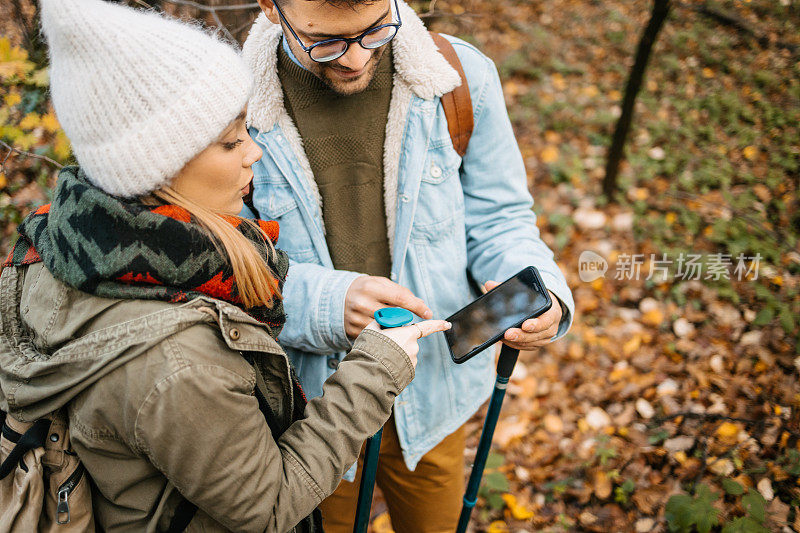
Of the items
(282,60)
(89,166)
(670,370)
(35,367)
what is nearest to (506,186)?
(282,60)

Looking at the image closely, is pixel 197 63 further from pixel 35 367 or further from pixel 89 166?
pixel 35 367

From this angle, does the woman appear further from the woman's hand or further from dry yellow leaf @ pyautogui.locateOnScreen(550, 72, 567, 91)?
→ dry yellow leaf @ pyautogui.locateOnScreen(550, 72, 567, 91)

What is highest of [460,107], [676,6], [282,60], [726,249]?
[282,60]

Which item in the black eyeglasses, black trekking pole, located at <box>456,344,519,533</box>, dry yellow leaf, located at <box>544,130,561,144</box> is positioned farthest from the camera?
dry yellow leaf, located at <box>544,130,561,144</box>

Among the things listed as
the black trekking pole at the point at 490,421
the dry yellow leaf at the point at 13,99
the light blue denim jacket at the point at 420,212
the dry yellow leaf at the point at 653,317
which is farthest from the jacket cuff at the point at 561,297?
the dry yellow leaf at the point at 13,99

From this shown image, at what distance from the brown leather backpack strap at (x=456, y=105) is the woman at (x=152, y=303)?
80cm

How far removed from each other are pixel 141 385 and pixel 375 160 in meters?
1.19

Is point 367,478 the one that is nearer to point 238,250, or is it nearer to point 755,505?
point 238,250

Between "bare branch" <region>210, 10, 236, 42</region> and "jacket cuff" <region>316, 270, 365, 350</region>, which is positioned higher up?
"bare branch" <region>210, 10, 236, 42</region>

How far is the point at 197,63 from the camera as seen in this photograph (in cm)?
137

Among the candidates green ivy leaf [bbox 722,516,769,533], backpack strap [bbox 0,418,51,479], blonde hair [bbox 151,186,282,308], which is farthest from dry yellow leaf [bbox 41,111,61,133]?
green ivy leaf [bbox 722,516,769,533]

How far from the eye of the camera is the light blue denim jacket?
1.97m

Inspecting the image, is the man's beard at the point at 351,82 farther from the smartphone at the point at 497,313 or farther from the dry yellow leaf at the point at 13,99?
the dry yellow leaf at the point at 13,99

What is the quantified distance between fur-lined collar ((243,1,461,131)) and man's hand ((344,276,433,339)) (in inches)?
26.6
